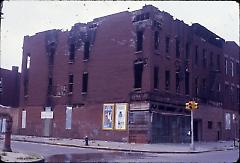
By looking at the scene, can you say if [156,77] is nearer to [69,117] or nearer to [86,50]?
[86,50]

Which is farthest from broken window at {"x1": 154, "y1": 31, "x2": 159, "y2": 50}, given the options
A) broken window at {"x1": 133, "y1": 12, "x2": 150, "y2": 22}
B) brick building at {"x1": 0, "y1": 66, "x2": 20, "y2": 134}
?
brick building at {"x1": 0, "y1": 66, "x2": 20, "y2": 134}

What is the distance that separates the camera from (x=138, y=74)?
36.5 m

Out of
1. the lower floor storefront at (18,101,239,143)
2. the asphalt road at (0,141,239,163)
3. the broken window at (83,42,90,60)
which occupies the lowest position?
the asphalt road at (0,141,239,163)

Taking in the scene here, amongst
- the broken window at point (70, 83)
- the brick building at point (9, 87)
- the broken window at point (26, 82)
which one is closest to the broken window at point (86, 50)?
the broken window at point (70, 83)

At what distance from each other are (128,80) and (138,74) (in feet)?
3.85

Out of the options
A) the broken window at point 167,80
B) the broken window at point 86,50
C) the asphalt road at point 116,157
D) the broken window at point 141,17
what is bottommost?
the asphalt road at point 116,157

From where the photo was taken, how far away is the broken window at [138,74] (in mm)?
36250

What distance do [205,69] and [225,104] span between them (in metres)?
7.34

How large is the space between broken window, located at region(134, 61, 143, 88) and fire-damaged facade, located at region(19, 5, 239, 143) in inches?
3.7

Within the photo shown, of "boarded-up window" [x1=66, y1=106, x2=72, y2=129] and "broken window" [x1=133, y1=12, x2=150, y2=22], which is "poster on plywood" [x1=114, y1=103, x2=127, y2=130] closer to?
"boarded-up window" [x1=66, y1=106, x2=72, y2=129]

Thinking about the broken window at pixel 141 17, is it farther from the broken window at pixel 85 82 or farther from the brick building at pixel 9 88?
the brick building at pixel 9 88

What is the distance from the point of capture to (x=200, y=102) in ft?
142

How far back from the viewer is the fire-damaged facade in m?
36.0

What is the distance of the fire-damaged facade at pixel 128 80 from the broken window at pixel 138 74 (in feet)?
0.31
